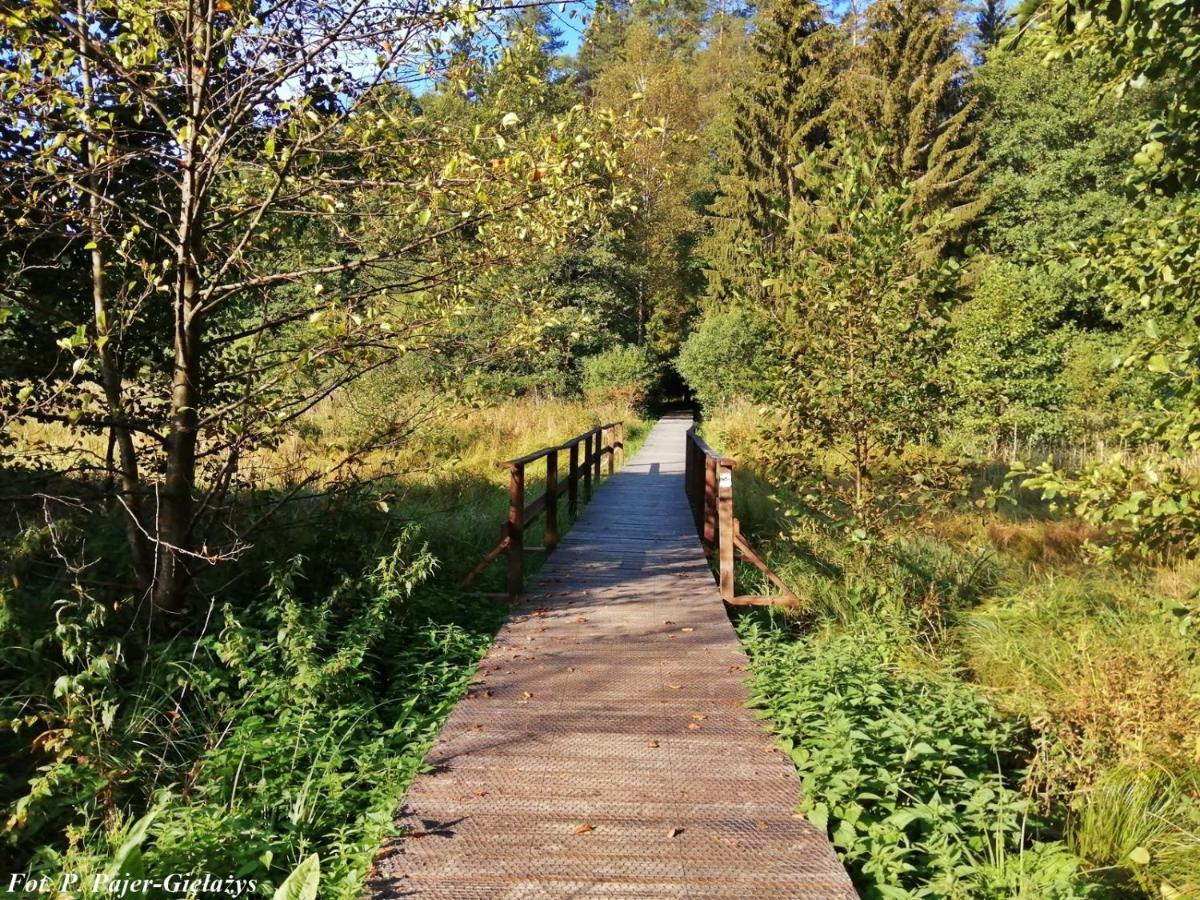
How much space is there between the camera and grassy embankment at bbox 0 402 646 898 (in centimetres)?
321

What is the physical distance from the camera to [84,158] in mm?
4836

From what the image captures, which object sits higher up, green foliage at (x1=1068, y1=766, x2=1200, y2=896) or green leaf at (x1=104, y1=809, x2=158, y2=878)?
green leaf at (x1=104, y1=809, x2=158, y2=878)

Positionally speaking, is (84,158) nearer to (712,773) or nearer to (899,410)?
(712,773)

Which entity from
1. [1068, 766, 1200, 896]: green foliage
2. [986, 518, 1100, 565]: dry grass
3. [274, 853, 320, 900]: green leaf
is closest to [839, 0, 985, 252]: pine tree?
[986, 518, 1100, 565]: dry grass

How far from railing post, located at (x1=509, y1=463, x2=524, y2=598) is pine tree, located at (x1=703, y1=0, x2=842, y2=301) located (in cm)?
2721

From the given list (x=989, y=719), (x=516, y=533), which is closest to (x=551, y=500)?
(x=516, y=533)

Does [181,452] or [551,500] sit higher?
[181,452]

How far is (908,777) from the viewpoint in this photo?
366 centimetres

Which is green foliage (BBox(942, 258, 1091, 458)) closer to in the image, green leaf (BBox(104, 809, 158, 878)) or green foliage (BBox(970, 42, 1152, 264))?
green foliage (BBox(970, 42, 1152, 264))

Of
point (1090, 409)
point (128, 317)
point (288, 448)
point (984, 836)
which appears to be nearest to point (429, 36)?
point (128, 317)

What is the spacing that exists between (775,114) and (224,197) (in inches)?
1283

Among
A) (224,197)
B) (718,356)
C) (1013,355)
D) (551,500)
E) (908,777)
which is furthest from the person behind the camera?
(718,356)

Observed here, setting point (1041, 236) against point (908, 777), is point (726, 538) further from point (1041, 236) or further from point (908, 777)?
point (1041, 236)

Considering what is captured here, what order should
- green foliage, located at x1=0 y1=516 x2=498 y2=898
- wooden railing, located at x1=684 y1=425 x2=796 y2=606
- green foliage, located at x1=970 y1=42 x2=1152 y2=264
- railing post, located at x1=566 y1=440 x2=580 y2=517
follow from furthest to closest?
green foliage, located at x1=970 y1=42 x2=1152 y2=264 < railing post, located at x1=566 y1=440 x2=580 y2=517 < wooden railing, located at x1=684 y1=425 x2=796 y2=606 < green foliage, located at x1=0 y1=516 x2=498 y2=898
